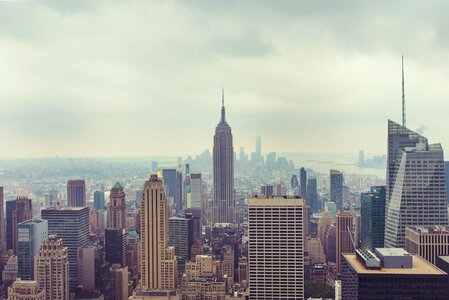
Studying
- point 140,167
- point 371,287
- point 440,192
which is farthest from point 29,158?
point 440,192

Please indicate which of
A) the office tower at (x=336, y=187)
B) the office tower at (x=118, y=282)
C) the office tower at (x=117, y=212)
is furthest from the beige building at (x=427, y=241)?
the office tower at (x=117, y=212)

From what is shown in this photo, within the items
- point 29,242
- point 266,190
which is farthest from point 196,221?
point 29,242

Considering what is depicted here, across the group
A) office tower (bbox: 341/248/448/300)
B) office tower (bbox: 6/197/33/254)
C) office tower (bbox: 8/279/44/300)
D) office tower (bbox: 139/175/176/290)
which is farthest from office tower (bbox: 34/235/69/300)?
office tower (bbox: 341/248/448/300)

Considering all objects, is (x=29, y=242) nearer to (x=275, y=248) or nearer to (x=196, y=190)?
(x=275, y=248)

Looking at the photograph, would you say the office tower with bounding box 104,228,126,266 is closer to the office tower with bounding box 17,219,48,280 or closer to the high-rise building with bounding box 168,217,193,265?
the high-rise building with bounding box 168,217,193,265

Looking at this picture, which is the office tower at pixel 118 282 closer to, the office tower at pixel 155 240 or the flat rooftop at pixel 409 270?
the office tower at pixel 155 240

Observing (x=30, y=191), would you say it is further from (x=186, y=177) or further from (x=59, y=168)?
(x=186, y=177)
